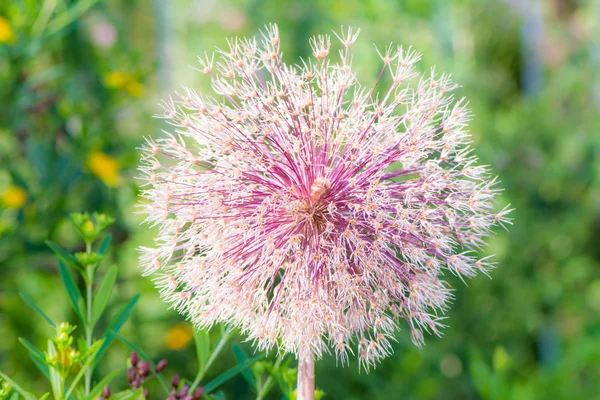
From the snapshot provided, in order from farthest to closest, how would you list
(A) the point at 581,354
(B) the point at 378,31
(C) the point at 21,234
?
1. (B) the point at 378,31
2. (A) the point at 581,354
3. (C) the point at 21,234

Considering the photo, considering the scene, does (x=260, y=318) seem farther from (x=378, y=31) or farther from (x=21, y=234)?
(x=378, y=31)

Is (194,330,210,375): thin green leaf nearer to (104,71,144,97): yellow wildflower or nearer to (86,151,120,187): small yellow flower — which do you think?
(86,151,120,187): small yellow flower

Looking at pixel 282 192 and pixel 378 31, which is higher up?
pixel 378 31

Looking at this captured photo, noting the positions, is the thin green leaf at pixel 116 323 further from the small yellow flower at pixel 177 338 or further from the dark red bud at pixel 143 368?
the small yellow flower at pixel 177 338

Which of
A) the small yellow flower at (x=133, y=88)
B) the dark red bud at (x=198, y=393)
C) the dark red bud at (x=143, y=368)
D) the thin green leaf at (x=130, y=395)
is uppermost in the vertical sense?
the small yellow flower at (x=133, y=88)

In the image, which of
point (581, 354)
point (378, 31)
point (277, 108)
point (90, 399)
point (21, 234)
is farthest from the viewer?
point (378, 31)

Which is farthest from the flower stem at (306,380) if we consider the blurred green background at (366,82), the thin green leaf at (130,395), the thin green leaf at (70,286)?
the blurred green background at (366,82)

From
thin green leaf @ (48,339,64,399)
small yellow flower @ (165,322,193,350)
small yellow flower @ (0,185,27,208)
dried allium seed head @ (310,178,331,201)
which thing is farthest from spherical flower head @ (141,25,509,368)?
small yellow flower @ (165,322,193,350)

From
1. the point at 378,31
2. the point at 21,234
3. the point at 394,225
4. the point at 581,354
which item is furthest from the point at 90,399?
the point at 378,31
